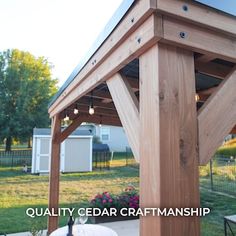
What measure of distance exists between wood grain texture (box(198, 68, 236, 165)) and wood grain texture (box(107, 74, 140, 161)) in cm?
29

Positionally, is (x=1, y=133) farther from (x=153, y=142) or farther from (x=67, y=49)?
(x=153, y=142)

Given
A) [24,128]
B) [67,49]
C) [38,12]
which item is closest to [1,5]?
[38,12]

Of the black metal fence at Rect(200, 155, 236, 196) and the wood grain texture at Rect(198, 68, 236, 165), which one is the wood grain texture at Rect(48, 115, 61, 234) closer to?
the wood grain texture at Rect(198, 68, 236, 165)

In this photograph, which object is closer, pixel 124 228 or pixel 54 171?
pixel 54 171

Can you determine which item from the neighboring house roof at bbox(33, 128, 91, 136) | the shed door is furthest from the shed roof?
the neighboring house roof at bbox(33, 128, 91, 136)

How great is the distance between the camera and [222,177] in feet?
24.9

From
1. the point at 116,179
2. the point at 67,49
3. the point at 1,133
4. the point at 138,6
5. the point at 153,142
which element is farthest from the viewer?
the point at 1,133

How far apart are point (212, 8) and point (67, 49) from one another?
11.0m

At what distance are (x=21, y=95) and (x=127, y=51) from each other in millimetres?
16110

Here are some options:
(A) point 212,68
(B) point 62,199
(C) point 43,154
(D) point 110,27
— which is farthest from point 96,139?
(D) point 110,27

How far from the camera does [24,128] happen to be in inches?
631

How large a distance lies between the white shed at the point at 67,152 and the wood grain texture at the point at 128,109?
10530mm

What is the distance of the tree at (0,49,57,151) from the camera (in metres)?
15.7

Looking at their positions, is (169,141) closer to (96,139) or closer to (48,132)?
(48,132)
